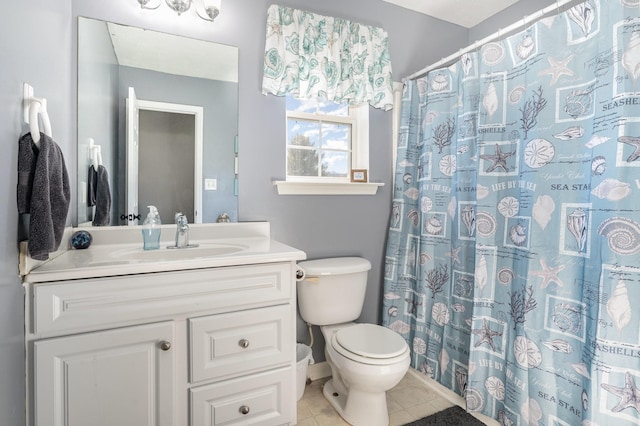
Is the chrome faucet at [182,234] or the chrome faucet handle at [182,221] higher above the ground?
the chrome faucet handle at [182,221]

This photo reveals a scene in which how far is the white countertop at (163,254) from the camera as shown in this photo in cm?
108

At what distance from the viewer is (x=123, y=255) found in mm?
1417

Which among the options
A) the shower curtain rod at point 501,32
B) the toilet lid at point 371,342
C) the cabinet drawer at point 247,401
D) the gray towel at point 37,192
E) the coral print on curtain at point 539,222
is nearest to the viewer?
the gray towel at point 37,192

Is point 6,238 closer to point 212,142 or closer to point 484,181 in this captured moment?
point 212,142

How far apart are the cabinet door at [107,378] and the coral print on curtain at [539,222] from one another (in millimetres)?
1465

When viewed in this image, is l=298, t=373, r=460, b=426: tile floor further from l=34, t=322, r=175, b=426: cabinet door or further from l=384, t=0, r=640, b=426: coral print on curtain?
l=34, t=322, r=175, b=426: cabinet door

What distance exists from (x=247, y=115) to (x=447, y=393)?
2.00 metres

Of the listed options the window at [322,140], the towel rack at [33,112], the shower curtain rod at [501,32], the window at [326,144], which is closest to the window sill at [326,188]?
the window at [326,144]

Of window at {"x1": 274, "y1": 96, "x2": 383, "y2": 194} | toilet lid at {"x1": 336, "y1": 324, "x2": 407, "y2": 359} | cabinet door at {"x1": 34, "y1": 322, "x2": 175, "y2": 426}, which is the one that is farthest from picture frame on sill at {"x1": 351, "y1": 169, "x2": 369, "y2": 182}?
cabinet door at {"x1": 34, "y1": 322, "x2": 175, "y2": 426}

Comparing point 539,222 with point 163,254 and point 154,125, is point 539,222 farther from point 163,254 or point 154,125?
point 154,125

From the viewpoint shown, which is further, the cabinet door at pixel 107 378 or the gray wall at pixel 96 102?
the gray wall at pixel 96 102

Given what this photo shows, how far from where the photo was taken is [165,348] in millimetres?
1186

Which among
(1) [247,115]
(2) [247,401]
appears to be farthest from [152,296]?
(1) [247,115]

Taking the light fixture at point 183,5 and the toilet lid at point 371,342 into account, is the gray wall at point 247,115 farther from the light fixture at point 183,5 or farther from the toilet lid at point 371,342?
the toilet lid at point 371,342
